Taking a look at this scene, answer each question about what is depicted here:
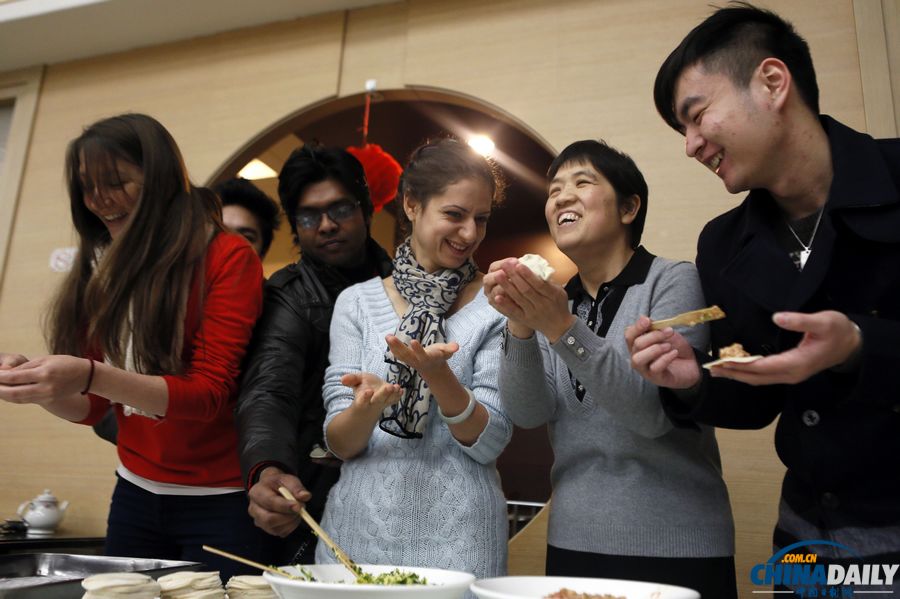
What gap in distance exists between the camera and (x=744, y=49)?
1.25m

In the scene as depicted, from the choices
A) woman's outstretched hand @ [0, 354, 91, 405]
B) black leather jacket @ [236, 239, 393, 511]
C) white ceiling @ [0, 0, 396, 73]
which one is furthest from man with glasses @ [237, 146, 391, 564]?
white ceiling @ [0, 0, 396, 73]

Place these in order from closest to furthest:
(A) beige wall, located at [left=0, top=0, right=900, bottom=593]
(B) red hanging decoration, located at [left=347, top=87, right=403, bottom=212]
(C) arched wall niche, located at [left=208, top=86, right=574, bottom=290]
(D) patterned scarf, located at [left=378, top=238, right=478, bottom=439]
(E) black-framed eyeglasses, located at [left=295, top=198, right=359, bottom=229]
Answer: (D) patterned scarf, located at [left=378, top=238, right=478, bottom=439]
(E) black-framed eyeglasses, located at [left=295, top=198, right=359, bottom=229]
(A) beige wall, located at [left=0, top=0, right=900, bottom=593]
(B) red hanging decoration, located at [left=347, top=87, right=403, bottom=212]
(C) arched wall niche, located at [left=208, top=86, right=574, bottom=290]

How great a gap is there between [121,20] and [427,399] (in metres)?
2.68

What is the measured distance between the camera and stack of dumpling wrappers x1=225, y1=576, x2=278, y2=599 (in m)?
0.97

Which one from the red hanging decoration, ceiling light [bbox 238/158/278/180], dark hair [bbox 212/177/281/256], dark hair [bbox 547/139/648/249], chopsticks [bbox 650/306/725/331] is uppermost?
ceiling light [bbox 238/158/278/180]

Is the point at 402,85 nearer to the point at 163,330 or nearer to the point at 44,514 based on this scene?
the point at 163,330

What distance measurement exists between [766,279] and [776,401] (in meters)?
0.23

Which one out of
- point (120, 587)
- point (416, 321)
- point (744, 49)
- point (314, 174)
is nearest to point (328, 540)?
point (120, 587)

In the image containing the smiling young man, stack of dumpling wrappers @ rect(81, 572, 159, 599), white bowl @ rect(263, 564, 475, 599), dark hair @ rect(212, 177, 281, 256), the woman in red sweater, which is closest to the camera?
white bowl @ rect(263, 564, 475, 599)

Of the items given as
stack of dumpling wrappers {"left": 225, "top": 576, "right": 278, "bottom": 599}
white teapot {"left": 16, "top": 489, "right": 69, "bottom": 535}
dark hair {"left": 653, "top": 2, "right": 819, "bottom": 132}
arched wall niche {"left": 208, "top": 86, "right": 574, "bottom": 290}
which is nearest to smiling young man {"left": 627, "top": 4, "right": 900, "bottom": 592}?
dark hair {"left": 653, "top": 2, "right": 819, "bottom": 132}

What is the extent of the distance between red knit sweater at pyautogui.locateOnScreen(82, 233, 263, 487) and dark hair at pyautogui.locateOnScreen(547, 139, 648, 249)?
73cm

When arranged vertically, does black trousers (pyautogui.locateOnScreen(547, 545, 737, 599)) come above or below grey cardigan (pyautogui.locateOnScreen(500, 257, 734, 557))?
below

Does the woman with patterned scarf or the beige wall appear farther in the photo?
the beige wall

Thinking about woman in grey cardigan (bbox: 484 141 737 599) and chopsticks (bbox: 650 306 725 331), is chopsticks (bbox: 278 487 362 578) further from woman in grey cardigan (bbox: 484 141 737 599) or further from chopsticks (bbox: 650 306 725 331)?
chopsticks (bbox: 650 306 725 331)
